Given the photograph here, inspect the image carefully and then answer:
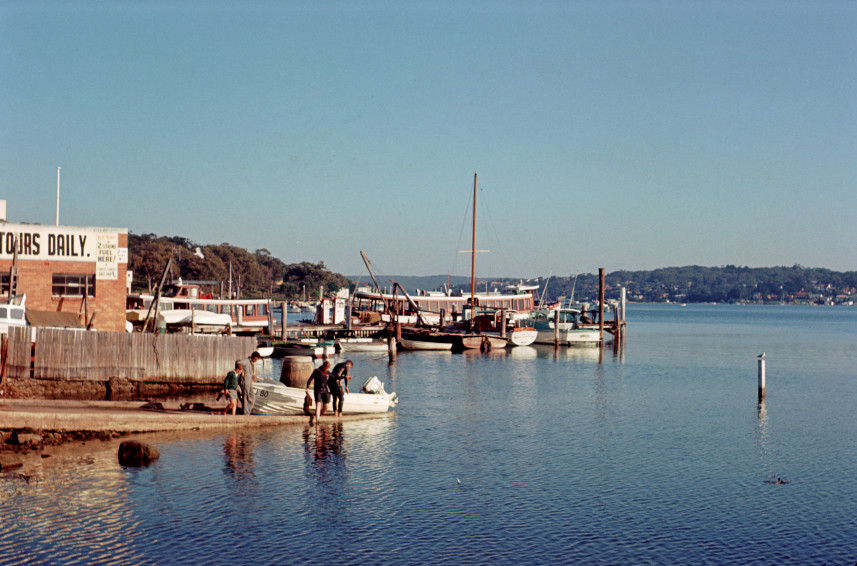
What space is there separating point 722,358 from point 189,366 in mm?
53936

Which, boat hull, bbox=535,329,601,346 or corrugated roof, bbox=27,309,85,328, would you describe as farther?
boat hull, bbox=535,329,601,346

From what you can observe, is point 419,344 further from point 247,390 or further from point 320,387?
point 247,390

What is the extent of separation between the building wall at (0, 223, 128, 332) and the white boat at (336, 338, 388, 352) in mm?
28160

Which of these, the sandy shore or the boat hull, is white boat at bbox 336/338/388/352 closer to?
the boat hull

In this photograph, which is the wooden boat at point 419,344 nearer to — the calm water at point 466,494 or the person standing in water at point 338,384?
the calm water at point 466,494

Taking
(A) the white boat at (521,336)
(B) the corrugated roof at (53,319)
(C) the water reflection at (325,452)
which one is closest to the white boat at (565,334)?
(A) the white boat at (521,336)

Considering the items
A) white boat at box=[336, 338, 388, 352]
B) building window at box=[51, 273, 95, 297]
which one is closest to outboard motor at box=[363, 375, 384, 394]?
building window at box=[51, 273, 95, 297]

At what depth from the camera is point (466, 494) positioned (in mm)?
20672

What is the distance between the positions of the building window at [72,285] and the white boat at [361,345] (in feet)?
94.6

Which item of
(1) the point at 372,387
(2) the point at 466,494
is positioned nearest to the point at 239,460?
(2) the point at 466,494

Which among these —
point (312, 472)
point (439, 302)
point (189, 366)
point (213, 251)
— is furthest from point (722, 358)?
point (213, 251)

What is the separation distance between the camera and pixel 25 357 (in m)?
29.3

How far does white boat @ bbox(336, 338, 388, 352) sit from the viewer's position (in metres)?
67.4

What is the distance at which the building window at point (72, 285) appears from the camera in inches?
1527
